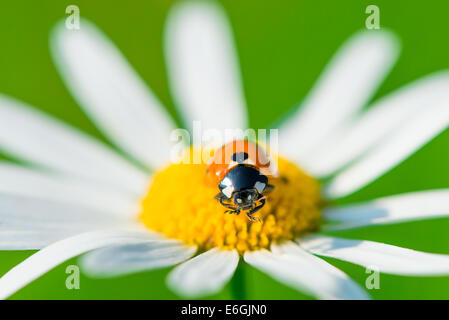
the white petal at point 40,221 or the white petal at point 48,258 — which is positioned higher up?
the white petal at point 40,221

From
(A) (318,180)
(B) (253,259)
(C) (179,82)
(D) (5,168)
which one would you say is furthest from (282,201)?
(C) (179,82)

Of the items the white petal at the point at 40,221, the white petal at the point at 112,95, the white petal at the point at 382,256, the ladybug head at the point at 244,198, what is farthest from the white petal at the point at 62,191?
the white petal at the point at 382,256

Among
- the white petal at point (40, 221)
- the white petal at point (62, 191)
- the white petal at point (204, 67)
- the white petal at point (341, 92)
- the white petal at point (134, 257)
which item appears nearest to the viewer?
the white petal at point (134, 257)

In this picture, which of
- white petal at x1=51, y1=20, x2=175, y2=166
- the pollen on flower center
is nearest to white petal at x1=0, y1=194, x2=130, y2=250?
the pollen on flower center

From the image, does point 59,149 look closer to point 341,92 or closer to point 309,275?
point 341,92

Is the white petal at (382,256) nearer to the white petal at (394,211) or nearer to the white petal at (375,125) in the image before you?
the white petal at (394,211)

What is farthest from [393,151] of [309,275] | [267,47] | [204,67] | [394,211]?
[267,47]

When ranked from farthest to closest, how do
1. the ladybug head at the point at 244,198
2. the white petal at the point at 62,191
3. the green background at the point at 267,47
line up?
the green background at the point at 267,47 < the white petal at the point at 62,191 < the ladybug head at the point at 244,198
